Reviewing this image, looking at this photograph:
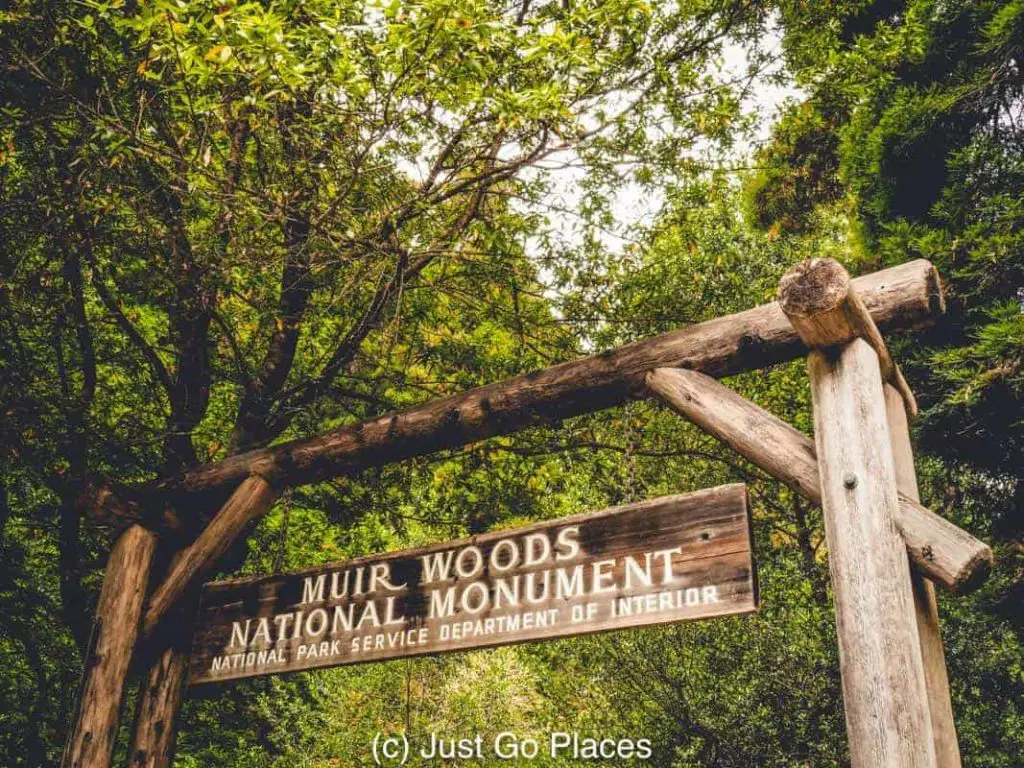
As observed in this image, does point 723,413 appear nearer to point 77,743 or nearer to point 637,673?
point 77,743

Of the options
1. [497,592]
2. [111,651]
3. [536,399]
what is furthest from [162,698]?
[536,399]

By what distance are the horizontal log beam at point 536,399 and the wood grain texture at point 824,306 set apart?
7.2 inches

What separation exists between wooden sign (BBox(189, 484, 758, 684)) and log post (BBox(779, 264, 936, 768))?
13.8 inches

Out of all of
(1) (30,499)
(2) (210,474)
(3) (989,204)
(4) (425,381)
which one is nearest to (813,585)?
(3) (989,204)

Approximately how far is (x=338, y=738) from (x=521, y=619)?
8092 millimetres

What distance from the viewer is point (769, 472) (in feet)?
10.2

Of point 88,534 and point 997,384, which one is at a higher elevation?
point 997,384

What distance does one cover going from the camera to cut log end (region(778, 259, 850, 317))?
2785 millimetres

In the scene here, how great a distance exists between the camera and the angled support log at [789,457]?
2.53 metres

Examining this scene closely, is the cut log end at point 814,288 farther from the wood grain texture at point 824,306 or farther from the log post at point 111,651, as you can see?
the log post at point 111,651

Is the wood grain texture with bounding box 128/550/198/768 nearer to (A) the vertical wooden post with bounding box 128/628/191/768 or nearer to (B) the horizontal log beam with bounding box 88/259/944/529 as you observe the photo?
(A) the vertical wooden post with bounding box 128/628/191/768

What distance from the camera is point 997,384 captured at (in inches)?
220

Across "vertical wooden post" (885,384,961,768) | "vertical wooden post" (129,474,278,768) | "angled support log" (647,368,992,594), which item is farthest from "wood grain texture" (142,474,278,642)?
"vertical wooden post" (885,384,961,768)

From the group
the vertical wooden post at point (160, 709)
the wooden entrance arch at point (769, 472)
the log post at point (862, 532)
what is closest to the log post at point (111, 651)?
the wooden entrance arch at point (769, 472)
